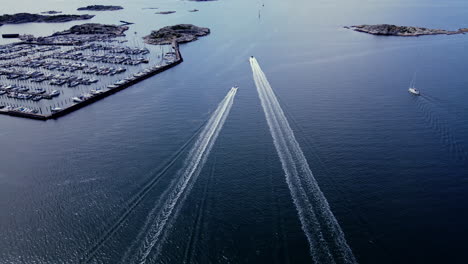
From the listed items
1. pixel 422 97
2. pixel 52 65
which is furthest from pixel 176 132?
pixel 52 65

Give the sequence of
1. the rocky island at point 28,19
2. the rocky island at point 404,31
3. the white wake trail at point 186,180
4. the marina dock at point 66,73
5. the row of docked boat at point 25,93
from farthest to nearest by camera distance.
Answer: the rocky island at point 28,19 < the rocky island at point 404,31 < the row of docked boat at point 25,93 < the marina dock at point 66,73 < the white wake trail at point 186,180

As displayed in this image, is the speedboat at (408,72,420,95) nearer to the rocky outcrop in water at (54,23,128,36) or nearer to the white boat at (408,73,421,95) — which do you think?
the white boat at (408,73,421,95)

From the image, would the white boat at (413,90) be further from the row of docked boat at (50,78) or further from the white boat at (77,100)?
the row of docked boat at (50,78)

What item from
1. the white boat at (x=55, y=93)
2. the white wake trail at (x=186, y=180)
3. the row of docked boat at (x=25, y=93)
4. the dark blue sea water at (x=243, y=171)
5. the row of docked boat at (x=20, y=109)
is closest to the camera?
the white wake trail at (x=186, y=180)

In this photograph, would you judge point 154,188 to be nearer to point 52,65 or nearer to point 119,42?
point 52,65

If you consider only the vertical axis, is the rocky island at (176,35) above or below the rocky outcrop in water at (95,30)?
below

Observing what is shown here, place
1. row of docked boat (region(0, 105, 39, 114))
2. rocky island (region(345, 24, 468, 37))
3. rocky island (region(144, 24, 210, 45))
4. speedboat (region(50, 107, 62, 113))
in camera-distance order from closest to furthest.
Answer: speedboat (region(50, 107, 62, 113)) < row of docked boat (region(0, 105, 39, 114)) < rocky island (region(144, 24, 210, 45)) < rocky island (region(345, 24, 468, 37))

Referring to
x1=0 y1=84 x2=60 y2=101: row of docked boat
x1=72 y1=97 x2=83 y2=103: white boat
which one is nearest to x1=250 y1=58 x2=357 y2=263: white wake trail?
x1=72 y1=97 x2=83 y2=103: white boat

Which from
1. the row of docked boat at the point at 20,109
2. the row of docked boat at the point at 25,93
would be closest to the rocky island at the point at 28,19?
the row of docked boat at the point at 25,93
